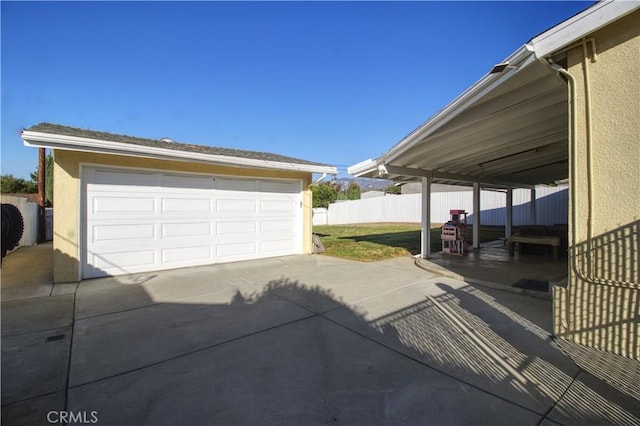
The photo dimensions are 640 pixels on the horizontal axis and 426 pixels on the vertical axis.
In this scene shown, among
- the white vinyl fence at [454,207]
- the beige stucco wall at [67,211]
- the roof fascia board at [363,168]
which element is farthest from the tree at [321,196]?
the beige stucco wall at [67,211]

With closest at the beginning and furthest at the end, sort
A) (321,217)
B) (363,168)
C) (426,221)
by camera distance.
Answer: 1. (363,168)
2. (426,221)
3. (321,217)

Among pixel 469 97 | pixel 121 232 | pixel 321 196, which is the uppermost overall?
pixel 321 196

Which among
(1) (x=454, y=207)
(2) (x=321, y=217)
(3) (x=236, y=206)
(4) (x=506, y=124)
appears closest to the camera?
(4) (x=506, y=124)

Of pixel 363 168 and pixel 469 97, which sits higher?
pixel 469 97

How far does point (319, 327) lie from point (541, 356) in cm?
235

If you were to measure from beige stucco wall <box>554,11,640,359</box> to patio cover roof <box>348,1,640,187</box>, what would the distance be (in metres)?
0.31

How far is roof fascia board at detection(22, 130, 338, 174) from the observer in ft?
17.5

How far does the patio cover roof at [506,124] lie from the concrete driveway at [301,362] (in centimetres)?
297

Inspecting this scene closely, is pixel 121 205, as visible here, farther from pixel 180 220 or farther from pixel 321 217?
pixel 321 217

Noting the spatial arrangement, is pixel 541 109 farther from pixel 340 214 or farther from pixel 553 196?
pixel 340 214

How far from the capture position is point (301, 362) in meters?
2.89

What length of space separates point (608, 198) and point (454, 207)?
66.1 feet

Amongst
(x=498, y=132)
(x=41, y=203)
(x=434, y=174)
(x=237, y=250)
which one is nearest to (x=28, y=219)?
(x=41, y=203)

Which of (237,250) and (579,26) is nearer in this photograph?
(579,26)
